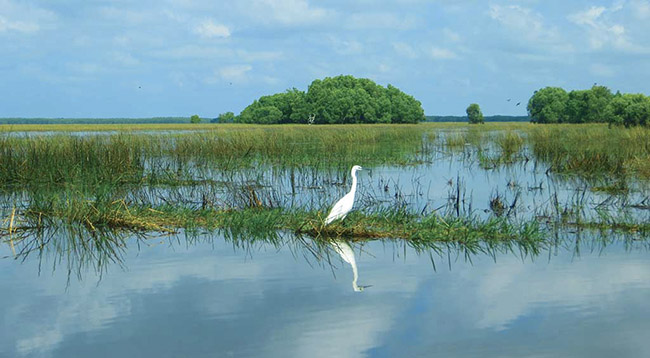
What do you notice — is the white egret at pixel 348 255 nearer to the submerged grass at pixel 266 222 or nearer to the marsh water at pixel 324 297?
the marsh water at pixel 324 297

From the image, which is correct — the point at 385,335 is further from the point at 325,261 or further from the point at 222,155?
the point at 222,155

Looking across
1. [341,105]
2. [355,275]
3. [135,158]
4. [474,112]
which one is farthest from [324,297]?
[474,112]

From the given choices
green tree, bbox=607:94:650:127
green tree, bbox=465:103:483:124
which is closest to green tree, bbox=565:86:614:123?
green tree, bbox=465:103:483:124

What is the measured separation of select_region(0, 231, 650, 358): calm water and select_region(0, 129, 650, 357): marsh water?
0.06 ft

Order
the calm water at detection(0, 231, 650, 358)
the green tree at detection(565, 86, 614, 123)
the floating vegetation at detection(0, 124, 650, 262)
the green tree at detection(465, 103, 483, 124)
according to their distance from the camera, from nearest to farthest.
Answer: the calm water at detection(0, 231, 650, 358) → the floating vegetation at detection(0, 124, 650, 262) → the green tree at detection(565, 86, 614, 123) → the green tree at detection(465, 103, 483, 124)

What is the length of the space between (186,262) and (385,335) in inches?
131

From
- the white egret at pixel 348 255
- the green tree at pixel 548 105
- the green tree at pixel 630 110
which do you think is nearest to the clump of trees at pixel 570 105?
the green tree at pixel 548 105

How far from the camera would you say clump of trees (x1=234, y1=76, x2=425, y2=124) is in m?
73.1

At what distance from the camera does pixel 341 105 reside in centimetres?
7275

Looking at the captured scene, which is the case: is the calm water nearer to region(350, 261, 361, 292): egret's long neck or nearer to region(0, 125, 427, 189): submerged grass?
region(350, 261, 361, 292): egret's long neck

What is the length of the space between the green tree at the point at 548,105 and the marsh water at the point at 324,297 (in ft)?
248

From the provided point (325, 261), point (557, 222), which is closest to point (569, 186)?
point (557, 222)

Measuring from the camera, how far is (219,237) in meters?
9.09

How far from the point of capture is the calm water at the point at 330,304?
5.04 meters
